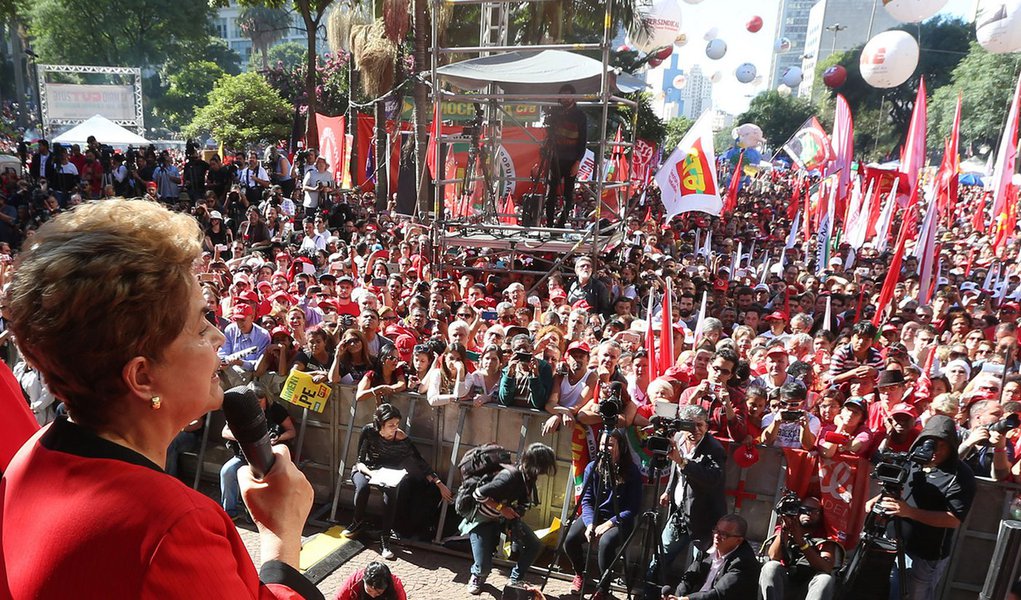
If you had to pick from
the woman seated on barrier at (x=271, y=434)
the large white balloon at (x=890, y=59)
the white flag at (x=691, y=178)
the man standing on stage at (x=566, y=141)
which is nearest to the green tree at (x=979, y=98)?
the large white balloon at (x=890, y=59)

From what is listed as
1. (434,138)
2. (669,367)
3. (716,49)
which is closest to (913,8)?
(434,138)

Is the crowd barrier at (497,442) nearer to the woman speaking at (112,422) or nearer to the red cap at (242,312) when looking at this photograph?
the red cap at (242,312)

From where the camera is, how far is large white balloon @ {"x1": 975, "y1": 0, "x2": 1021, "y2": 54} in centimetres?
1794

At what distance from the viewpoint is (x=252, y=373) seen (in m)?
6.47

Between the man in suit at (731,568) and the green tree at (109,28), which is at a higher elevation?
the green tree at (109,28)

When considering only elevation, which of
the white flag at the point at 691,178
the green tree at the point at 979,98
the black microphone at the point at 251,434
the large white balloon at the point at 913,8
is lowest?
the white flag at the point at 691,178

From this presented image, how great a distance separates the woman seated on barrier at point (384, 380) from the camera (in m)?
5.97

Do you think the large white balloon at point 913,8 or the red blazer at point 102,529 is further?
the large white balloon at point 913,8

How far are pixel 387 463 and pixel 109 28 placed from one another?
55.9 meters

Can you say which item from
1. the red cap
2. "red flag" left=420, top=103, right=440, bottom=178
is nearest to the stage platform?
"red flag" left=420, top=103, right=440, bottom=178

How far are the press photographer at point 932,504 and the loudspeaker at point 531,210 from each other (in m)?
7.72

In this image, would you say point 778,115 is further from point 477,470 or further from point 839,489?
point 477,470

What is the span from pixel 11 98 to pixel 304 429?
2338 inches

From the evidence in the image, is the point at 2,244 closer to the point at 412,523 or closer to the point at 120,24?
the point at 412,523
